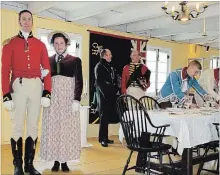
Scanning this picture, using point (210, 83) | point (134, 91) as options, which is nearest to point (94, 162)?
point (134, 91)

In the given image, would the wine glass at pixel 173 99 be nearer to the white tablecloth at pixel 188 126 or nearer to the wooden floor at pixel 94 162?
the white tablecloth at pixel 188 126

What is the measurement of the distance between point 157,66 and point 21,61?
15.5 ft

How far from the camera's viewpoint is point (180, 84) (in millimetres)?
3674

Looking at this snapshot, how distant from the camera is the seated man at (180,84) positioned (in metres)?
3.58

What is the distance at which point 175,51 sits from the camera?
7766 millimetres

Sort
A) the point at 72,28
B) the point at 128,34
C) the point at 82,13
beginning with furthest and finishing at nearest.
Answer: the point at 128,34, the point at 72,28, the point at 82,13

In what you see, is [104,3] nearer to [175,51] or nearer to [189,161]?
[189,161]

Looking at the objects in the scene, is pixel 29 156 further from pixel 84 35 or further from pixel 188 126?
pixel 84 35

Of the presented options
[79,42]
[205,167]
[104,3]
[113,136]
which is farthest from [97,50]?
[205,167]

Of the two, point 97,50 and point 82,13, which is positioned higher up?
point 82,13

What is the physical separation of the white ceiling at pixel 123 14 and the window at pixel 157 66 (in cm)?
47

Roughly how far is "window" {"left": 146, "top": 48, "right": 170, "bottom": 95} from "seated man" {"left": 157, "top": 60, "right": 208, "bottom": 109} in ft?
10.5

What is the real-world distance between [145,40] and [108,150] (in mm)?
3028

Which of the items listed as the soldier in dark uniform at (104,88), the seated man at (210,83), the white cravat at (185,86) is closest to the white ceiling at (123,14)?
the soldier in dark uniform at (104,88)
